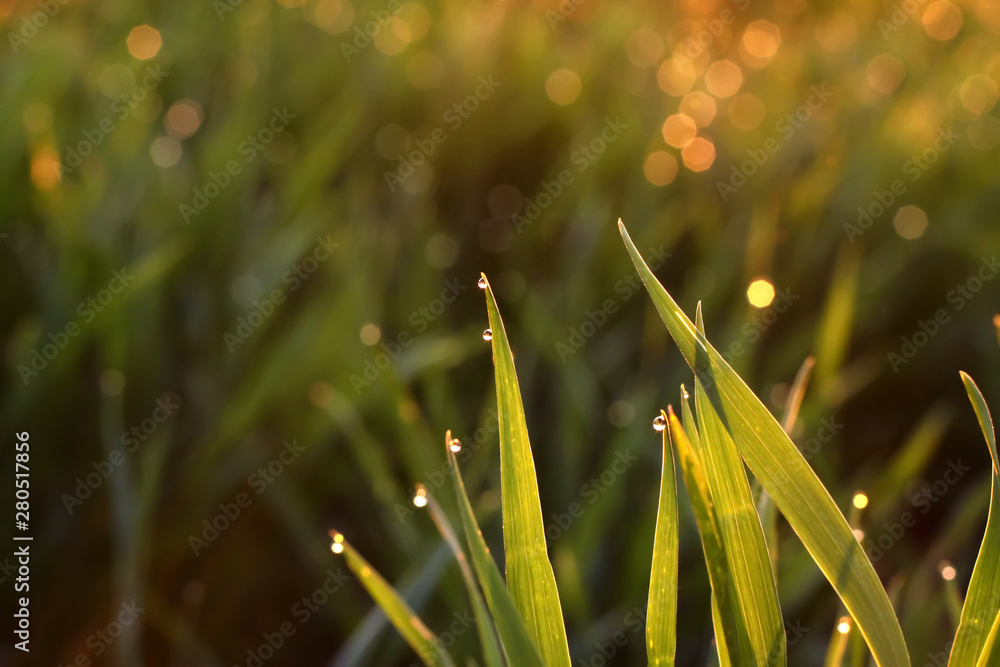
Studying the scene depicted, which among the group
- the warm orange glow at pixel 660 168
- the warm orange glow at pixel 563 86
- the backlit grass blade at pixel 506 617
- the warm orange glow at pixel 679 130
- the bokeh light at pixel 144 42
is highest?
the bokeh light at pixel 144 42

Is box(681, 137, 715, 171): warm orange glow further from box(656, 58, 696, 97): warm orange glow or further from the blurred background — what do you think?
box(656, 58, 696, 97): warm orange glow

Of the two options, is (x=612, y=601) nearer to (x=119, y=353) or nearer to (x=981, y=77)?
(x=119, y=353)

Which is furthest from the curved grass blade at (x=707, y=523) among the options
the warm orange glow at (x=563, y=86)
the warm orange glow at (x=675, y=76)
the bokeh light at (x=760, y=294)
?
the warm orange glow at (x=675, y=76)

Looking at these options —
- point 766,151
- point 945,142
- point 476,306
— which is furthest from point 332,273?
point 945,142

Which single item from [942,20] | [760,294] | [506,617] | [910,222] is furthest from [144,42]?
[942,20]

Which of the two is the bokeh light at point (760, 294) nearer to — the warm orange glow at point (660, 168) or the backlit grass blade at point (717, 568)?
the warm orange glow at point (660, 168)

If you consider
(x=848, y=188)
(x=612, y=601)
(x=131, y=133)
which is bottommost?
(x=612, y=601)
